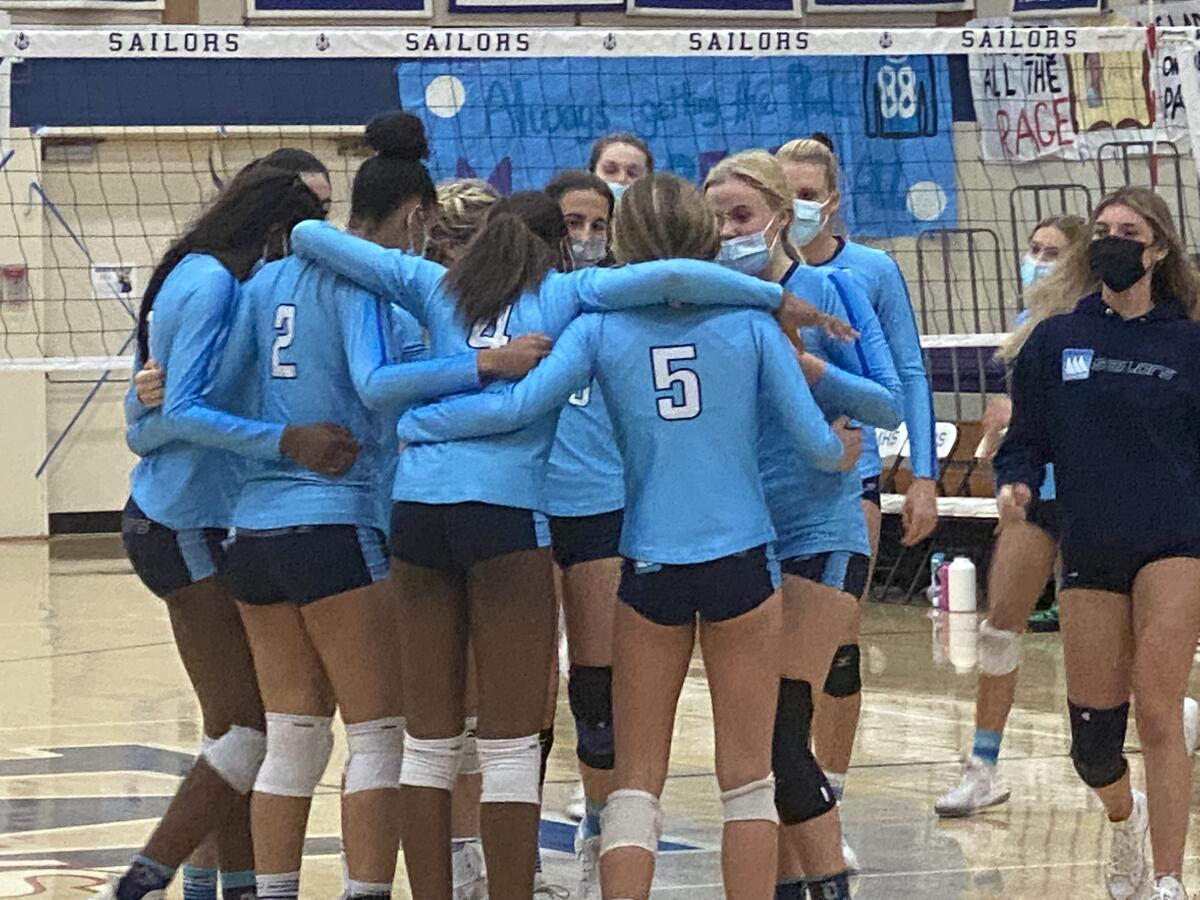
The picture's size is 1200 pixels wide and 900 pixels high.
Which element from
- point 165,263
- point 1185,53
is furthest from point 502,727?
point 1185,53

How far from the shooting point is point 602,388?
4.48 meters

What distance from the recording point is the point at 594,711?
539cm

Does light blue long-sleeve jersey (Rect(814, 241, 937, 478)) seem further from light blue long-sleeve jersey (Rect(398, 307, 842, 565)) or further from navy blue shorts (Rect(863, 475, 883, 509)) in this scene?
light blue long-sleeve jersey (Rect(398, 307, 842, 565))

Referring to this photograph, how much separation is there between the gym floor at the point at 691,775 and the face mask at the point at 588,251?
1.63m

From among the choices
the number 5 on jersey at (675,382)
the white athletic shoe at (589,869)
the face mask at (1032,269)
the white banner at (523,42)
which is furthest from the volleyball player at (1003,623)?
the white banner at (523,42)

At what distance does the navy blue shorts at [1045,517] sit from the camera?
21.4 ft

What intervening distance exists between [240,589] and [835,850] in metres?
1.38

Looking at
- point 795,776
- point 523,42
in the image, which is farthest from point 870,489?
point 523,42

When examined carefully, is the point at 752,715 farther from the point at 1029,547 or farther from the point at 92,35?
the point at 92,35

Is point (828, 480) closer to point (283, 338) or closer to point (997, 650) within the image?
point (283, 338)

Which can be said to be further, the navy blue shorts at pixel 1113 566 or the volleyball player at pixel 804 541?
the navy blue shorts at pixel 1113 566

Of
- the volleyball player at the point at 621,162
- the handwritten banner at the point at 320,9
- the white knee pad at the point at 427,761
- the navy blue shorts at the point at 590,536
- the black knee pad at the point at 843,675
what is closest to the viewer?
the white knee pad at the point at 427,761

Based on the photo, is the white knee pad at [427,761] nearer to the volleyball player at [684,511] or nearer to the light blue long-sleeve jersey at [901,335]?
the volleyball player at [684,511]

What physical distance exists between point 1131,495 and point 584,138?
9650 millimetres
